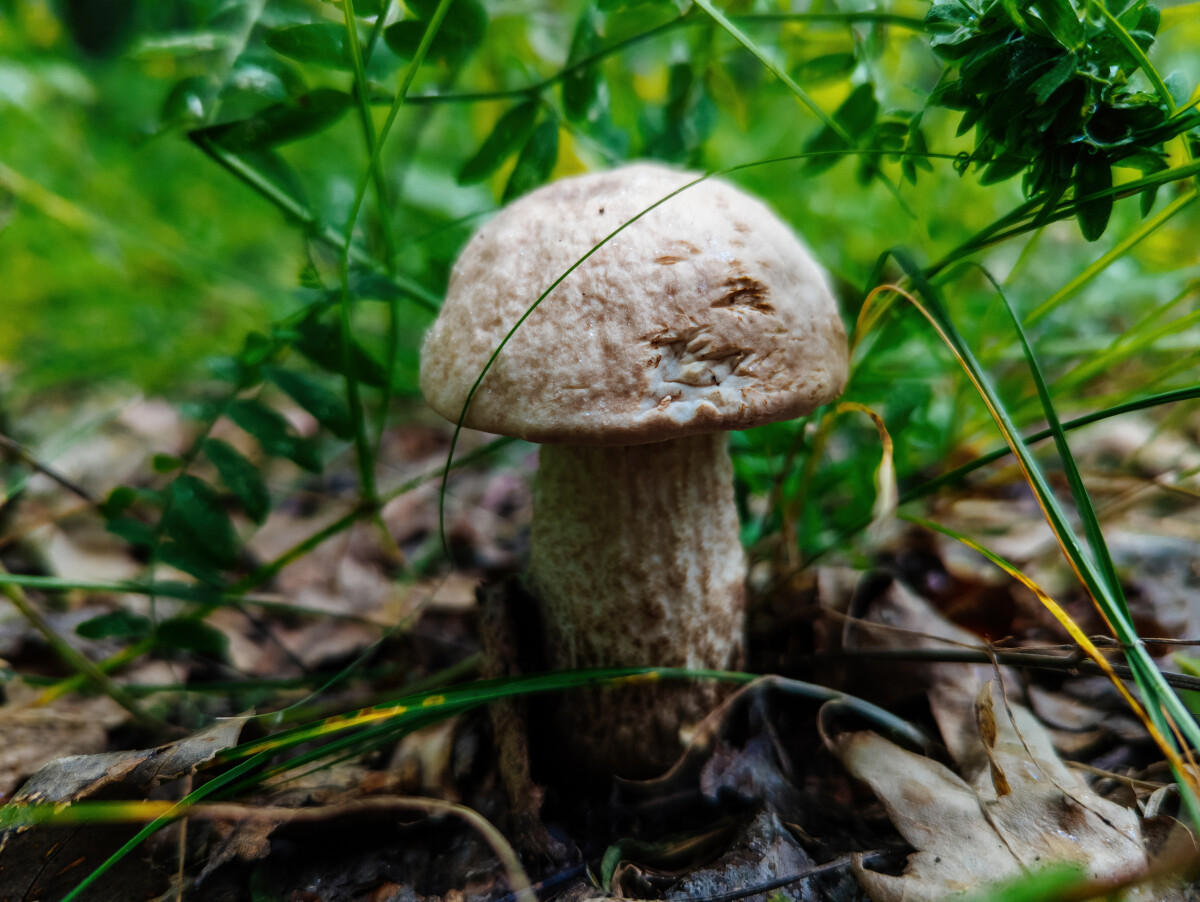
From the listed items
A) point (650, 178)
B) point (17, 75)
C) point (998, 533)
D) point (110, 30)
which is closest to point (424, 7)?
point (650, 178)

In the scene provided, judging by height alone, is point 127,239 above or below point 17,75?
below

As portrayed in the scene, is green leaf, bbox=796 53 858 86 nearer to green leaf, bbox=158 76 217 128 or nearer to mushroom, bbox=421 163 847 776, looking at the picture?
mushroom, bbox=421 163 847 776

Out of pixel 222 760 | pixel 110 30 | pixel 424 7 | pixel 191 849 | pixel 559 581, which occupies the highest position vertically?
pixel 110 30

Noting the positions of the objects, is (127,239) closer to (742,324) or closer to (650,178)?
(650,178)

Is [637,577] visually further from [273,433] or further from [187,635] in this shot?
[187,635]

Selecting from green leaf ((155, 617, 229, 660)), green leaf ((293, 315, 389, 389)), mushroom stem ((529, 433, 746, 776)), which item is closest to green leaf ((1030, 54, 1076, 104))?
mushroom stem ((529, 433, 746, 776))

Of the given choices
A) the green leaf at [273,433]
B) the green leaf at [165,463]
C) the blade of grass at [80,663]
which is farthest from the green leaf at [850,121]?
the blade of grass at [80,663]
